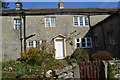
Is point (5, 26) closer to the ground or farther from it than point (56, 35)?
farther from it

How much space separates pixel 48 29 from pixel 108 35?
691 cm

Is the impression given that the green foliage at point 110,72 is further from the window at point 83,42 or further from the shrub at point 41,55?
the window at point 83,42

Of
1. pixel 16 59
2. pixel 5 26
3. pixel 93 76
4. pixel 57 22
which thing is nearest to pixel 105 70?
pixel 93 76

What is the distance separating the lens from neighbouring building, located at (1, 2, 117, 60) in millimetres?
14930

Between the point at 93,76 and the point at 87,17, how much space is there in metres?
10.7

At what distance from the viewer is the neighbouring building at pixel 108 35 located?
10.8 m

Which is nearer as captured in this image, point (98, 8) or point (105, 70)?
point (105, 70)

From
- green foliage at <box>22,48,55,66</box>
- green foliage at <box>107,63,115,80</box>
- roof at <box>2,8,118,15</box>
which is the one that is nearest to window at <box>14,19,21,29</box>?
roof at <box>2,8,118,15</box>

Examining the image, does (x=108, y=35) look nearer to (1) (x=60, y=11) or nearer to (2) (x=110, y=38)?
(2) (x=110, y=38)

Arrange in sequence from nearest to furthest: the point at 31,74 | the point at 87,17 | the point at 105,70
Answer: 1. the point at 105,70
2. the point at 31,74
3. the point at 87,17

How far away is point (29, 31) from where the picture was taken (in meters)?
15.1

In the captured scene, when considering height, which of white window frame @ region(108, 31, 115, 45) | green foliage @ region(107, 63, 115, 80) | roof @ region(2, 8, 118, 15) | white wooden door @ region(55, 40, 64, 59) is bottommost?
green foliage @ region(107, 63, 115, 80)

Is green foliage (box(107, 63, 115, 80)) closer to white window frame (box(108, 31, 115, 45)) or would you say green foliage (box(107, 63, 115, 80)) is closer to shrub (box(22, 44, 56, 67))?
shrub (box(22, 44, 56, 67))

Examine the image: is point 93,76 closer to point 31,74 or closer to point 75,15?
point 31,74
